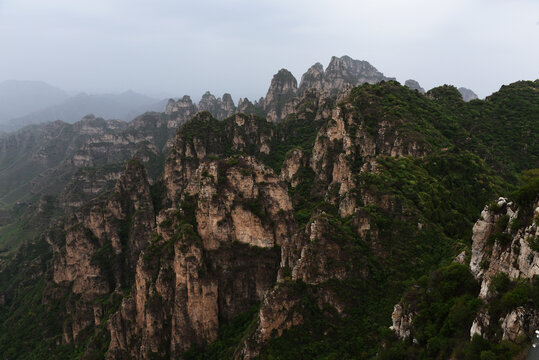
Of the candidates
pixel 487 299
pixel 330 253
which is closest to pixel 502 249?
pixel 487 299

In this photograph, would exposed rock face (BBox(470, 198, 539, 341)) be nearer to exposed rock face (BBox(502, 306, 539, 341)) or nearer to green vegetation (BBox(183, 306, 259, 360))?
exposed rock face (BBox(502, 306, 539, 341))

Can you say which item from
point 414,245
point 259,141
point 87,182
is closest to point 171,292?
point 414,245

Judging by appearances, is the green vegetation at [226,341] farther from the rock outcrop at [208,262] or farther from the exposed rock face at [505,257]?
the exposed rock face at [505,257]

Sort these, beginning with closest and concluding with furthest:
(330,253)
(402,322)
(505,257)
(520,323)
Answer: (520,323), (505,257), (402,322), (330,253)

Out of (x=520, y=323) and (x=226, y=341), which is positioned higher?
(x=520, y=323)

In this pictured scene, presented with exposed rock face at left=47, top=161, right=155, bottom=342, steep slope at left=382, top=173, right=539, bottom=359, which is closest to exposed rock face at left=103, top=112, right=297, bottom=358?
exposed rock face at left=47, top=161, right=155, bottom=342

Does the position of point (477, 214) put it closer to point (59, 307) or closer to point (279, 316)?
point (279, 316)

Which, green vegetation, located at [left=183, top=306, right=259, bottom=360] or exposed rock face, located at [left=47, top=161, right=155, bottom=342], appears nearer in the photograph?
green vegetation, located at [left=183, top=306, right=259, bottom=360]

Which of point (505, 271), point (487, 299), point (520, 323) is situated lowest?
point (487, 299)

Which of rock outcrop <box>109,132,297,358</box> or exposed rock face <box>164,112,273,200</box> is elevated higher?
exposed rock face <box>164,112,273,200</box>

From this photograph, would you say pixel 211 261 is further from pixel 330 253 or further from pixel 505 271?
pixel 505 271

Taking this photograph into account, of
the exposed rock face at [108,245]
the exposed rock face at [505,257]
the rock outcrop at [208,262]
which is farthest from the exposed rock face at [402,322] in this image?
the exposed rock face at [108,245]
